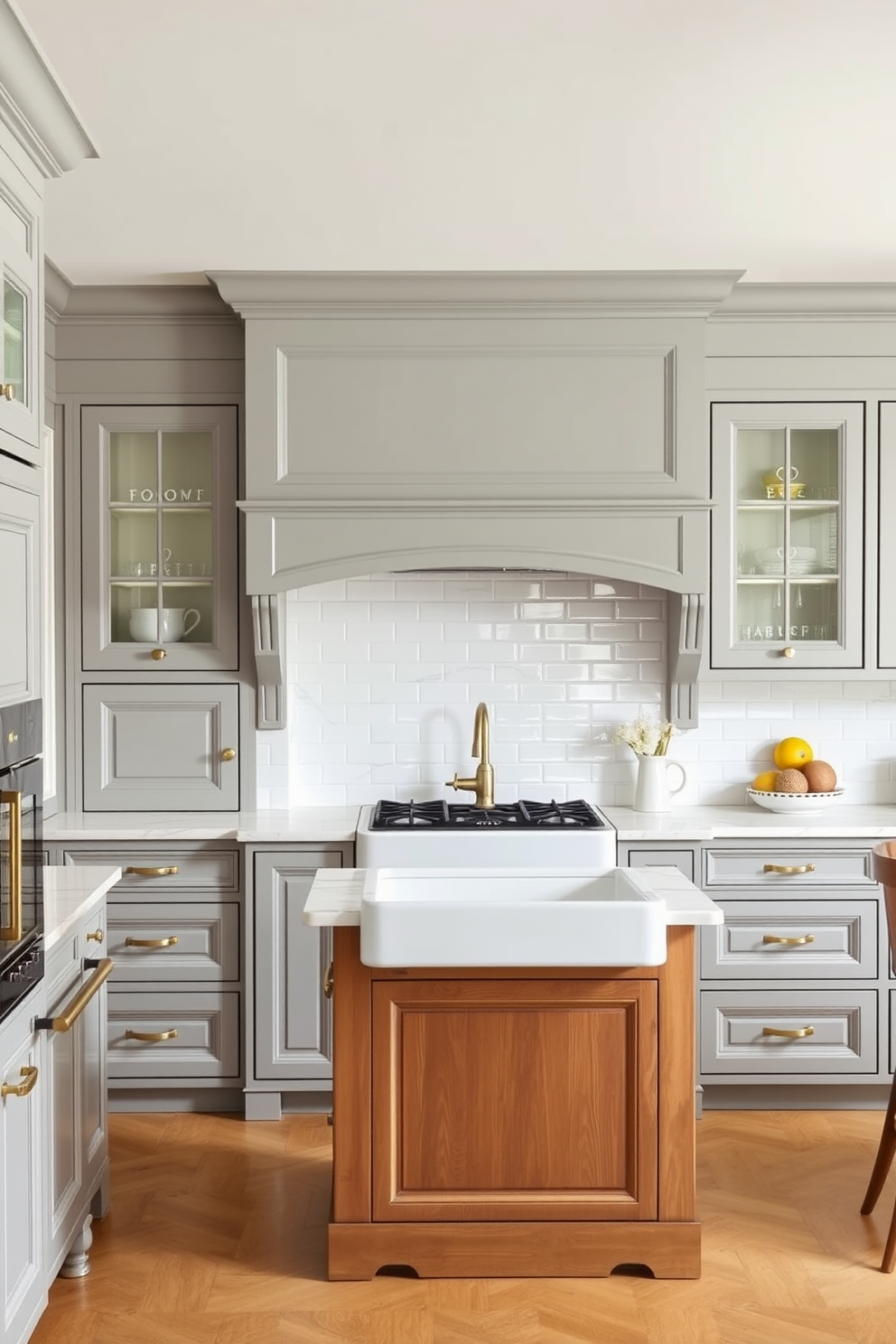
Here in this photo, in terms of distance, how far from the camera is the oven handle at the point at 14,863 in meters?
2.06

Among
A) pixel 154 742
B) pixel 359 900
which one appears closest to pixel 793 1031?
pixel 359 900

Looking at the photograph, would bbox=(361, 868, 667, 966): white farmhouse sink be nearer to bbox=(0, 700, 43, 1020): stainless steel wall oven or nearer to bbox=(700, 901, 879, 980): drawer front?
bbox=(0, 700, 43, 1020): stainless steel wall oven

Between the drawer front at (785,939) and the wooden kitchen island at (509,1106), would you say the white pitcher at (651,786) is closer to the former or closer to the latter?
the drawer front at (785,939)

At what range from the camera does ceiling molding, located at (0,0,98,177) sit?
1979mm

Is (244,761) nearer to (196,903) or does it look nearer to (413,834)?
(196,903)

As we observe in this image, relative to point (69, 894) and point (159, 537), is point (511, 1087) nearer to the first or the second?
point (69, 894)

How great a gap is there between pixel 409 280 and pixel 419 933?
2.16 m

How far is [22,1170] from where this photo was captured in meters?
2.20

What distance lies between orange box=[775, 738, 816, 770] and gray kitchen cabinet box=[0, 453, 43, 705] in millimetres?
2693

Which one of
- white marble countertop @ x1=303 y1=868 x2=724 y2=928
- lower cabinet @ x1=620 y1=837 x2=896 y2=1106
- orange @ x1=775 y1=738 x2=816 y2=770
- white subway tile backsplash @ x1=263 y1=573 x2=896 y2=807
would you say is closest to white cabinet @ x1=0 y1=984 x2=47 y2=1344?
white marble countertop @ x1=303 y1=868 x2=724 y2=928

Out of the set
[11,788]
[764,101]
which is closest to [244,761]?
[11,788]

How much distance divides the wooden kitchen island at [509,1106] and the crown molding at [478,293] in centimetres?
202

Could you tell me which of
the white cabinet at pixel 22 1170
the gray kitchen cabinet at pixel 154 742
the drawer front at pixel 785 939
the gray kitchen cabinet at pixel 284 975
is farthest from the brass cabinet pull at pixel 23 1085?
the drawer front at pixel 785 939

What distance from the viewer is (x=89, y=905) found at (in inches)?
105
